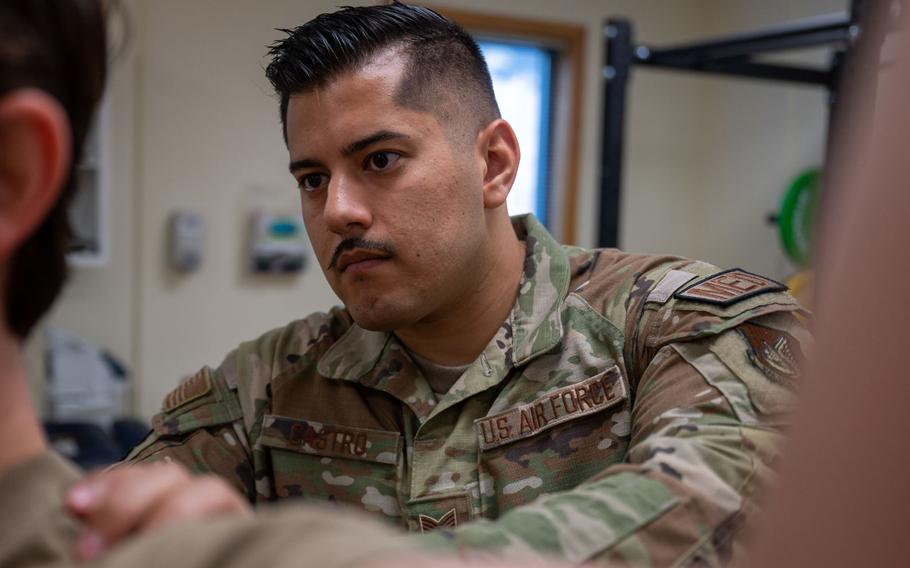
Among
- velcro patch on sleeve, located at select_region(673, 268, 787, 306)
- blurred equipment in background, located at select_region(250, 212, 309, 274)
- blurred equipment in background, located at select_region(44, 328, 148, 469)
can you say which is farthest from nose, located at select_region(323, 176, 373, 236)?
blurred equipment in background, located at select_region(250, 212, 309, 274)

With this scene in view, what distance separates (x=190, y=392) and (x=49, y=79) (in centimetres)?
74

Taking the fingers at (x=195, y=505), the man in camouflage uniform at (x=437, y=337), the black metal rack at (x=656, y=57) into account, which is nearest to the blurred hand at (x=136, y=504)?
the fingers at (x=195, y=505)

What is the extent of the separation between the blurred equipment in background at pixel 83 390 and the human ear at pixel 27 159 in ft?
7.38

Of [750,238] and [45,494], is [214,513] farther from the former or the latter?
[750,238]

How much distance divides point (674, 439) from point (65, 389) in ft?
7.84

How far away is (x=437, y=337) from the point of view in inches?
48.8

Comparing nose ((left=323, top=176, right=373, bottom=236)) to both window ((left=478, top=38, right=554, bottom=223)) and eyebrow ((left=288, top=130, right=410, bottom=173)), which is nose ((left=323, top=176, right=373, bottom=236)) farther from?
window ((left=478, top=38, right=554, bottom=223))

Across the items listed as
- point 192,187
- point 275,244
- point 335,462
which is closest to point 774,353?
point 335,462

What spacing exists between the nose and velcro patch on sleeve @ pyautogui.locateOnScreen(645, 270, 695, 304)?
0.38m

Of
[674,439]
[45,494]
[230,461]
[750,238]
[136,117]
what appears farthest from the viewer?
[750,238]

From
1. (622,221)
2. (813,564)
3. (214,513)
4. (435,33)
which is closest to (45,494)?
(214,513)

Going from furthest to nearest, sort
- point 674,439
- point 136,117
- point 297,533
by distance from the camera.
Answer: point 136,117, point 674,439, point 297,533

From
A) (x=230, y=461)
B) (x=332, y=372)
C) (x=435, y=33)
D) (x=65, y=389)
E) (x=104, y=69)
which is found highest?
(x=435, y=33)

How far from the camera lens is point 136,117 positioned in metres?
2.92
